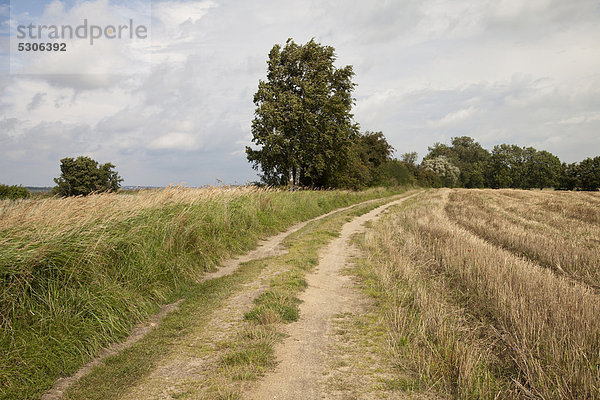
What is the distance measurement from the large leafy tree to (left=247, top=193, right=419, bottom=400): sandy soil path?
21.2m

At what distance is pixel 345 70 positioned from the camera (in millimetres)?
35938

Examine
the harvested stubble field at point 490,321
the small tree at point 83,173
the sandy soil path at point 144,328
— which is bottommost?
the sandy soil path at point 144,328

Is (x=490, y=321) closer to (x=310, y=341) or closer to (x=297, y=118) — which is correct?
(x=310, y=341)

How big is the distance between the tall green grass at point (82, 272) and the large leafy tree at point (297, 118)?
64.7 ft

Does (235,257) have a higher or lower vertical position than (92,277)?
lower

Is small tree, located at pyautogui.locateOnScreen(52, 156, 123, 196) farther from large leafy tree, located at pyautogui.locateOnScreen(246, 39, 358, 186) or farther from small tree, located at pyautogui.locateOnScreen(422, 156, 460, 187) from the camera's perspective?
small tree, located at pyautogui.locateOnScreen(422, 156, 460, 187)

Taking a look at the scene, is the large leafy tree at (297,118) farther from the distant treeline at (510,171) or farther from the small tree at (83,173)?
the distant treeline at (510,171)

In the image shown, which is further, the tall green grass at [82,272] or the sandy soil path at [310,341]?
the tall green grass at [82,272]

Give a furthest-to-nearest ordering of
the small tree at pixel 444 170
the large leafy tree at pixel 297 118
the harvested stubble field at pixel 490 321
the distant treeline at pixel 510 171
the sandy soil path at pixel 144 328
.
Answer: the small tree at pixel 444 170 < the distant treeline at pixel 510 171 < the large leafy tree at pixel 297 118 < the sandy soil path at pixel 144 328 < the harvested stubble field at pixel 490 321

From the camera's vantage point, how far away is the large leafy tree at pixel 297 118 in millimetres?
27844

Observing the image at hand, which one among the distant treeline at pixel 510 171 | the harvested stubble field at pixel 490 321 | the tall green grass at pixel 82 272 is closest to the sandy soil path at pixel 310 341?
the harvested stubble field at pixel 490 321

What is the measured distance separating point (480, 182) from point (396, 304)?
4356 inches

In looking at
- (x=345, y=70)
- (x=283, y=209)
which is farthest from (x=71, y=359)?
(x=345, y=70)

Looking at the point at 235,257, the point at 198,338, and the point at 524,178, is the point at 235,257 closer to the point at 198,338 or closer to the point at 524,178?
the point at 198,338
